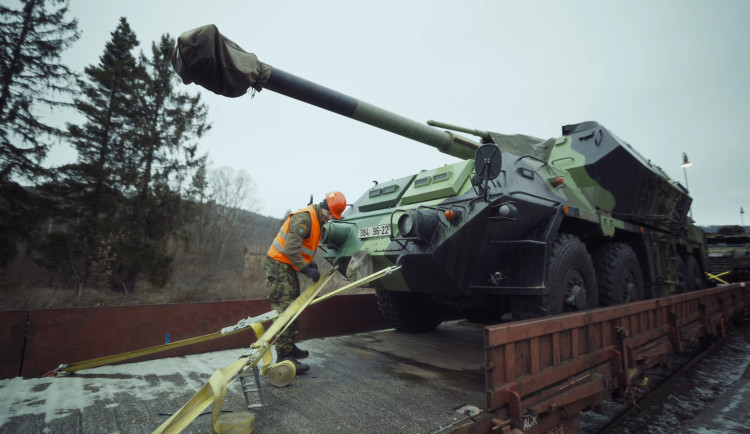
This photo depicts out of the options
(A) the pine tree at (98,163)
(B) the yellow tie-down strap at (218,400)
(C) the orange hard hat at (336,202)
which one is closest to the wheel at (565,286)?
(C) the orange hard hat at (336,202)

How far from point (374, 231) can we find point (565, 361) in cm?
185

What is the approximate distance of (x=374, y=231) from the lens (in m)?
3.66

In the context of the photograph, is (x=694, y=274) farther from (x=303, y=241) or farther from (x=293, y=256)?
(x=293, y=256)

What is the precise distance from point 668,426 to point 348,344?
10.6ft

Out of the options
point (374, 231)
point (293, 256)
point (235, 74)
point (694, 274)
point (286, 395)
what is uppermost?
point (235, 74)

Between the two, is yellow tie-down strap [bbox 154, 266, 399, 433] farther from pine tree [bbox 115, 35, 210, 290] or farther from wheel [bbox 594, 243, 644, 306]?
pine tree [bbox 115, 35, 210, 290]

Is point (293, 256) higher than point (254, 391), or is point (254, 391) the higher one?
point (293, 256)

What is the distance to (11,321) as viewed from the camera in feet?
9.78

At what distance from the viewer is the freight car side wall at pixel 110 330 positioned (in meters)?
3.01

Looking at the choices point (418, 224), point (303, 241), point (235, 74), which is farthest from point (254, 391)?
point (235, 74)

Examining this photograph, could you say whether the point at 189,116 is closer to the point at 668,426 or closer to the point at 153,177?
the point at 153,177

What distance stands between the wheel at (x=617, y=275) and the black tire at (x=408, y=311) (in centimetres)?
197

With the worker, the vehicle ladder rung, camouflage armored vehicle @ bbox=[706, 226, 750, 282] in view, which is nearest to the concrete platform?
the vehicle ladder rung

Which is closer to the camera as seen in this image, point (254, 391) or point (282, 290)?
point (254, 391)
